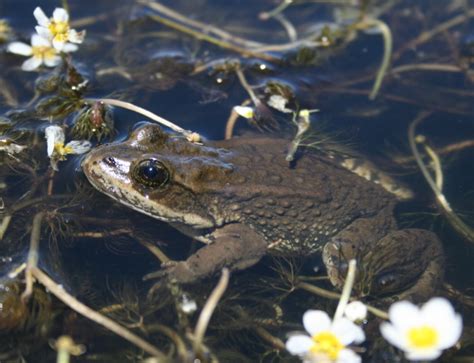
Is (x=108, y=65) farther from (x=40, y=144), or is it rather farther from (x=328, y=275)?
(x=328, y=275)

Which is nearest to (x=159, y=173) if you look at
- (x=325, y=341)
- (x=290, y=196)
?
(x=290, y=196)

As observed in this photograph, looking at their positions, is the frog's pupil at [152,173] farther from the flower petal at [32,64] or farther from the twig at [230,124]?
the flower petal at [32,64]

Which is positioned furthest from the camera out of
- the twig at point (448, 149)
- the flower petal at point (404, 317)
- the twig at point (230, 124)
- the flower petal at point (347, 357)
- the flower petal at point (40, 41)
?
the twig at point (448, 149)

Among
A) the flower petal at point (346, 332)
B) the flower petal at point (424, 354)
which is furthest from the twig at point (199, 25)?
the flower petal at point (424, 354)

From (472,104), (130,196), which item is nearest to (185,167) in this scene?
(130,196)

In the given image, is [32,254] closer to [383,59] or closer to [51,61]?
[51,61]

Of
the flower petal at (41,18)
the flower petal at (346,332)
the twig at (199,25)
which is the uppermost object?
the twig at (199,25)
